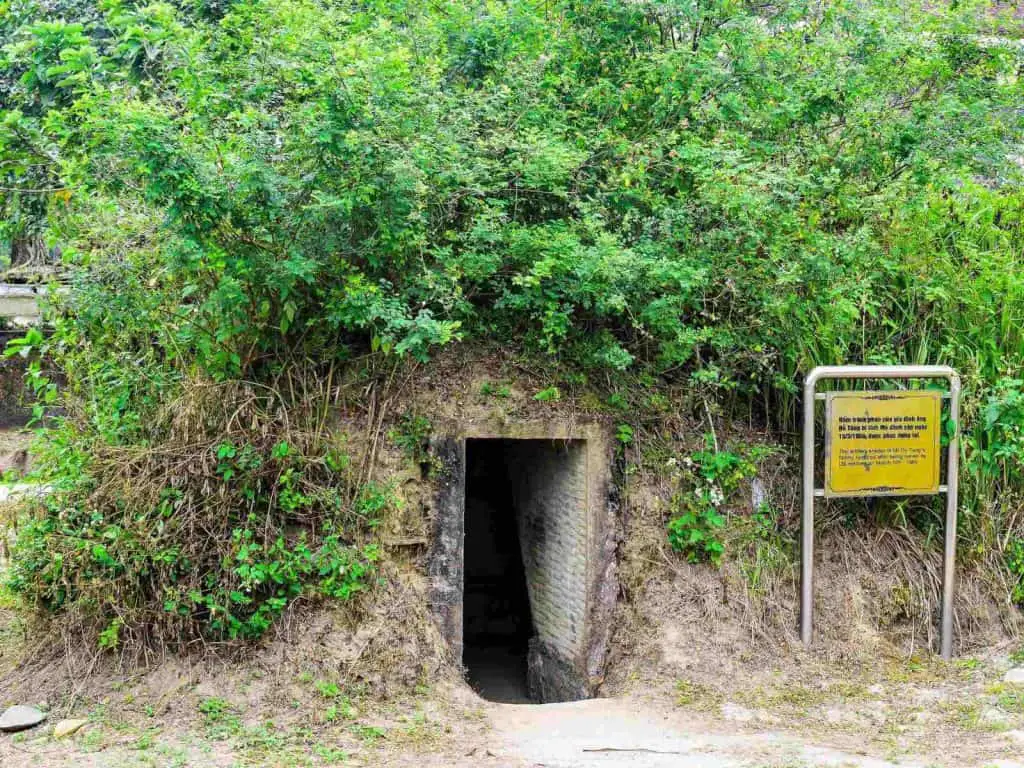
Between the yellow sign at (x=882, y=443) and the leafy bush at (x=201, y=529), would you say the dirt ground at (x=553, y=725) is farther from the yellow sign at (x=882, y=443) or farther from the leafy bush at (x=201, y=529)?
the yellow sign at (x=882, y=443)

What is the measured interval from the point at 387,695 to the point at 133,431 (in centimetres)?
243

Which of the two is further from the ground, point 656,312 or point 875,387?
point 656,312

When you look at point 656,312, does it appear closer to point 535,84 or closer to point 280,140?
point 535,84

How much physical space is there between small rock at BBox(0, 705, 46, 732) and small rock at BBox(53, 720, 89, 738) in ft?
0.50

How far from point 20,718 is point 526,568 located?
4013 millimetres

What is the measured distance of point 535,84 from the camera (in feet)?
23.9

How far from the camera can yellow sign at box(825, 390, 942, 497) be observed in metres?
6.96

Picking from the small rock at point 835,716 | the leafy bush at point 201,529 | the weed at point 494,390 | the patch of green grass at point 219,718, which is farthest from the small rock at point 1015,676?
the patch of green grass at point 219,718

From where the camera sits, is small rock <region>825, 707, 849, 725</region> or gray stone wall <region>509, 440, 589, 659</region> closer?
small rock <region>825, 707, 849, 725</region>

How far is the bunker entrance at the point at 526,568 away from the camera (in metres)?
7.51

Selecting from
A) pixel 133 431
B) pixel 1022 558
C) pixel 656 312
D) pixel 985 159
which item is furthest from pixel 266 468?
pixel 985 159

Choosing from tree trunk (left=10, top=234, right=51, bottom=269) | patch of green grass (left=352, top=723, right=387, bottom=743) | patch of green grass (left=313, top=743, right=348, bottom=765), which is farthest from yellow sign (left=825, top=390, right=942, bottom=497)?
tree trunk (left=10, top=234, right=51, bottom=269)

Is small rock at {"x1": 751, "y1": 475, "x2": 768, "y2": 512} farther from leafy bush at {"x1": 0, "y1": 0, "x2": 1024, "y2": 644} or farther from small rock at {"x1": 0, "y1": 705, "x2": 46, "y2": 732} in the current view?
small rock at {"x1": 0, "y1": 705, "x2": 46, "y2": 732}

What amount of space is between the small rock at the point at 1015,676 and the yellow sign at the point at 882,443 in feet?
4.13
